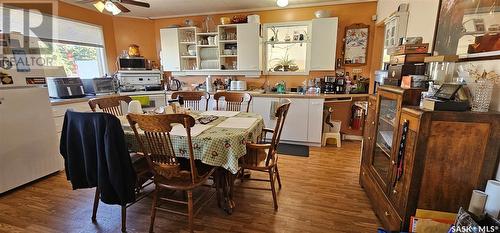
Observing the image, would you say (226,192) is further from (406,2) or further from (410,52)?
(406,2)

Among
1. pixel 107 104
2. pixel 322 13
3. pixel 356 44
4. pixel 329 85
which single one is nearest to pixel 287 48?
pixel 322 13

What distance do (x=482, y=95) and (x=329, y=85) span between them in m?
2.62

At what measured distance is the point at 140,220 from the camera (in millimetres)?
1963

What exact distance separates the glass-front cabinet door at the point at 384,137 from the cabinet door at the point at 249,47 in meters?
2.42

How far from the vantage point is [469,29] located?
1481 millimetres

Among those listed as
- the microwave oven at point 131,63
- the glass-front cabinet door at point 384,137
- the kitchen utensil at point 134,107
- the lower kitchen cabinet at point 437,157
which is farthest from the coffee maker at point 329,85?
the microwave oven at point 131,63

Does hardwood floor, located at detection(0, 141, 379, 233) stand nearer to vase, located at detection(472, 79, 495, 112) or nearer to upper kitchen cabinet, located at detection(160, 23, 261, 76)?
vase, located at detection(472, 79, 495, 112)

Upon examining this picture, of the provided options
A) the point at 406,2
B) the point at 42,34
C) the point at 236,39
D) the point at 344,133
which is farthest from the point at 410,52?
the point at 42,34

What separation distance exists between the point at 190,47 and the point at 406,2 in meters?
3.63

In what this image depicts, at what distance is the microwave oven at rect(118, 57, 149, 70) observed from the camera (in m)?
4.17

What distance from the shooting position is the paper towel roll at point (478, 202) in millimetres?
1220

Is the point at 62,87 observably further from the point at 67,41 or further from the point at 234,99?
the point at 234,99

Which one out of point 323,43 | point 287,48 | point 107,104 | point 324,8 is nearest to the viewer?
point 107,104

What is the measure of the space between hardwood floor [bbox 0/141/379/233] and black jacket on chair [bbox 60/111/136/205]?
45 cm
